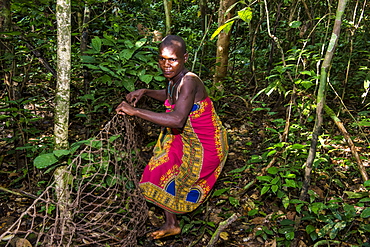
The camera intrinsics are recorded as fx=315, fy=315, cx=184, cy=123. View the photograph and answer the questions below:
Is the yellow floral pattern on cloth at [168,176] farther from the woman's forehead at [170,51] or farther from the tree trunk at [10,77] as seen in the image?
the tree trunk at [10,77]

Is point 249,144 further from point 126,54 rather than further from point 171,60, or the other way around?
point 126,54

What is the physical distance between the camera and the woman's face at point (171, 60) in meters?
2.47

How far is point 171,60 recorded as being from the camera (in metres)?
2.52

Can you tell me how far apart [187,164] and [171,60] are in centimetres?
87

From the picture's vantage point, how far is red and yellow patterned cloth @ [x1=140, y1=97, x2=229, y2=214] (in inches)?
102

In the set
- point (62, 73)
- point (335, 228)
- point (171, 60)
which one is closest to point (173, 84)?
point (171, 60)

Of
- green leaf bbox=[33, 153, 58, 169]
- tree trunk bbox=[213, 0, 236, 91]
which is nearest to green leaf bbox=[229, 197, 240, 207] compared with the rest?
green leaf bbox=[33, 153, 58, 169]

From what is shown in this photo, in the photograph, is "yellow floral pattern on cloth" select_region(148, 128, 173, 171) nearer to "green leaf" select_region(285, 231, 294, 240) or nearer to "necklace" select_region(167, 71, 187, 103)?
"necklace" select_region(167, 71, 187, 103)

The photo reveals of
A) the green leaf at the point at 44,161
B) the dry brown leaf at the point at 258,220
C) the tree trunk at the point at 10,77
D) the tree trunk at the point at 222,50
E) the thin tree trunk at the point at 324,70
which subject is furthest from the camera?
the tree trunk at the point at 222,50

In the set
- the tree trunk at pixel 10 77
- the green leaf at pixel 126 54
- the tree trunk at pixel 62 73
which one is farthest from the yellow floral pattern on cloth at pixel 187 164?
the tree trunk at pixel 10 77

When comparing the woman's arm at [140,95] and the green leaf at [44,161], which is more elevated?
the woman's arm at [140,95]

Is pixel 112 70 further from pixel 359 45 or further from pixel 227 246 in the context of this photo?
pixel 359 45

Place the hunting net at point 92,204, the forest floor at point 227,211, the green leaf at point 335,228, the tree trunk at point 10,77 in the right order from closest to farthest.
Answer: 1. the hunting net at point 92,204
2. the green leaf at point 335,228
3. the forest floor at point 227,211
4. the tree trunk at point 10,77

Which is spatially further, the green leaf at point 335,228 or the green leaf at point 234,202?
the green leaf at point 234,202
